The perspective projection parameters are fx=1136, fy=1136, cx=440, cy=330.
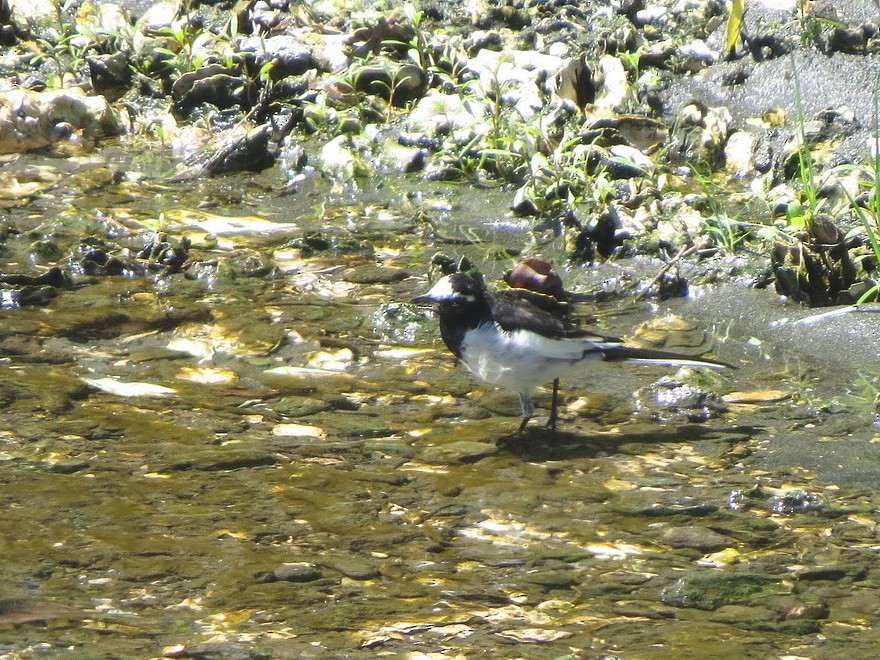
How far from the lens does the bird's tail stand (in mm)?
4664

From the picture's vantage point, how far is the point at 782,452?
166 inches

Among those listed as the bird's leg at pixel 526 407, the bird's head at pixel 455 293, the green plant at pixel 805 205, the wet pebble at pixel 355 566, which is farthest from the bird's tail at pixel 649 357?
the wet pebble at pixel 355 566

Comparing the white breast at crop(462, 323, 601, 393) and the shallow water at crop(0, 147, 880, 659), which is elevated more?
the white breast at crop(462, 323, 601, 393)

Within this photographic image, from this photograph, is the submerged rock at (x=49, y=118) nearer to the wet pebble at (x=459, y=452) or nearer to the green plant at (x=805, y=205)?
the wet pebble at (x=459, y=452)

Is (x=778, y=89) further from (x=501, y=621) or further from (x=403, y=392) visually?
(x=501, y=621)

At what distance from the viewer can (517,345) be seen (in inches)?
181

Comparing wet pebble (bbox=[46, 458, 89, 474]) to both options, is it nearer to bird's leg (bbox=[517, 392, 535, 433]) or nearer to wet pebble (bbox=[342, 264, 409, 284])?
bird's leg (bbox=[517, 392, 535, 433])

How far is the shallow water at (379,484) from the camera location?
9.62 ft

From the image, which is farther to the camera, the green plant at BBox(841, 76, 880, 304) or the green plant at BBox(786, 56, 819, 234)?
the green plant at BBox(786, 56, 819, 234)

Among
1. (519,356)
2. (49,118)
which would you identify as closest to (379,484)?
(519,356)

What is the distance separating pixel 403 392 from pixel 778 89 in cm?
354

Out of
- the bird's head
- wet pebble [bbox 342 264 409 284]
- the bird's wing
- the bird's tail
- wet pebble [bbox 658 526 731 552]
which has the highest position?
the bird's head

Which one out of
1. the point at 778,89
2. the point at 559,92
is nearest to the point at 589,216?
the point at 559,92

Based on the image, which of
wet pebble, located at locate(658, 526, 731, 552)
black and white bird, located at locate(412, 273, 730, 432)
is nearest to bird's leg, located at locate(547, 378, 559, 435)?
black and white bird, located at locate(412, 273, 730, 432)
